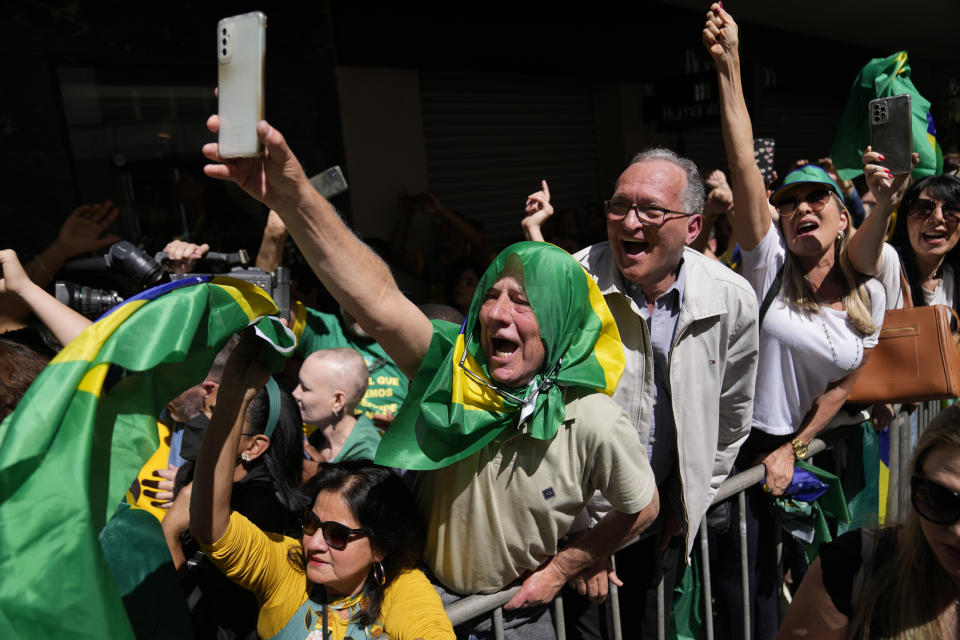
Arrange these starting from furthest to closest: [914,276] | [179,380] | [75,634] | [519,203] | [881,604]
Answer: [519,203], [914,276], [881,604], [179,380], [75,634]

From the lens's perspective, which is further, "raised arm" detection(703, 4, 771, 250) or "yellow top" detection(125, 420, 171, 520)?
"raised arm" detection(703, 4, 771, 250)

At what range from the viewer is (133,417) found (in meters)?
1.40

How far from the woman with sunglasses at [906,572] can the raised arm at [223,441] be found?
148 cm

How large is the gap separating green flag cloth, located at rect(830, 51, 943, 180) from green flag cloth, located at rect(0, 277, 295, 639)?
11.8 ft

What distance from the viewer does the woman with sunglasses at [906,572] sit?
164 centimetres

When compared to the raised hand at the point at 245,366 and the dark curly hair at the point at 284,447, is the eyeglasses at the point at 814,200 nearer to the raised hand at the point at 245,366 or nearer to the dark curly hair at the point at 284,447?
the dark curly hair at the point at 284,447

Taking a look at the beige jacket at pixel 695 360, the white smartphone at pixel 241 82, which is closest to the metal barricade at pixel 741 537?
the beige jacket at pixel 695 360

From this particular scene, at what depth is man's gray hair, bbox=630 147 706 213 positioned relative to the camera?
251cm

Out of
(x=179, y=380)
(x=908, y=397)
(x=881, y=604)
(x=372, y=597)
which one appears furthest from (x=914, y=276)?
(x=179, y=380)

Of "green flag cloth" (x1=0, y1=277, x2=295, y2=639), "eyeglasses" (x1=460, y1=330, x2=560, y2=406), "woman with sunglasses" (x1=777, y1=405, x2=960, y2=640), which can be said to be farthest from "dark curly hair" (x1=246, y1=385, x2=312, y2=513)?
"woman with sunglasses" (x1=777, y1=405, x2=960, y2=640)

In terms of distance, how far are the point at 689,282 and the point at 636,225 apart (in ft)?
0.91

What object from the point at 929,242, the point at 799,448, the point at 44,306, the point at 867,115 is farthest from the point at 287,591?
the point at 867,115

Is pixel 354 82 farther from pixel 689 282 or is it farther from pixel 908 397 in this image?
pixel 908 397

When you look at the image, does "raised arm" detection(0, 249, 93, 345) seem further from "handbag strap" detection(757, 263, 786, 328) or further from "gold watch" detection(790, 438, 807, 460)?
Result: "gold watch" detection(790, 438, 807, 460)
